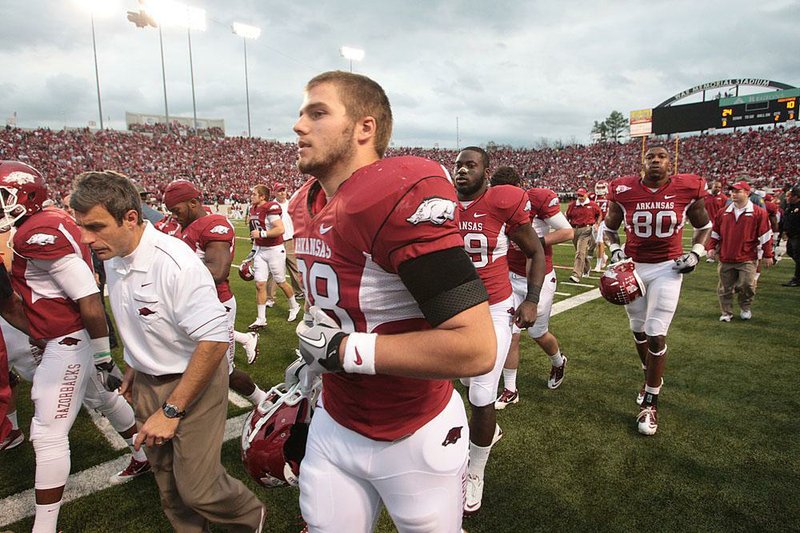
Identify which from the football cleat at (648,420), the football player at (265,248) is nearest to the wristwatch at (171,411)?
the football cleat at (648,420)

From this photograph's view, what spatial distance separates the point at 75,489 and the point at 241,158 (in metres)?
51.7

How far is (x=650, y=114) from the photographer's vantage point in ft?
136

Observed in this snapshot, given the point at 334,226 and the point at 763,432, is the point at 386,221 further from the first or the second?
the point at 763,432

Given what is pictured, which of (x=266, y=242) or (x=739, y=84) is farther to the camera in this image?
(x=739, y=84)

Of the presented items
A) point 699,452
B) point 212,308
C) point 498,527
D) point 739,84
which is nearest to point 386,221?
point 212,308

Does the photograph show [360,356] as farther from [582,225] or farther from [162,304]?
[582,225]

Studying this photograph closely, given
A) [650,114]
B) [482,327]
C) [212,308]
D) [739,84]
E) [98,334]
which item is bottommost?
[98,334]

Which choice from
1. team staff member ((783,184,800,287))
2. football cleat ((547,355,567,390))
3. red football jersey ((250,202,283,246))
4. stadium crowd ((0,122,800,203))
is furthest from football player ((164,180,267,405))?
stadium crowd ((0,122,800,203))

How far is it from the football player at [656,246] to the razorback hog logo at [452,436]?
9.99 feet

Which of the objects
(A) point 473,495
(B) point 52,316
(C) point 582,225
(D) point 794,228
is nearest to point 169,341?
(B) point 52,316

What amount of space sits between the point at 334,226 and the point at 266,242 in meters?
7.20

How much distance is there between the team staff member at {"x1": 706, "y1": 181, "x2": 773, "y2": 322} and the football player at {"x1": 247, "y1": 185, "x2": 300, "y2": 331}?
7.23 m

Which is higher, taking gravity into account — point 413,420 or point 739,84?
point 739,84

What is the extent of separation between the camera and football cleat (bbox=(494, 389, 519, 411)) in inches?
183
